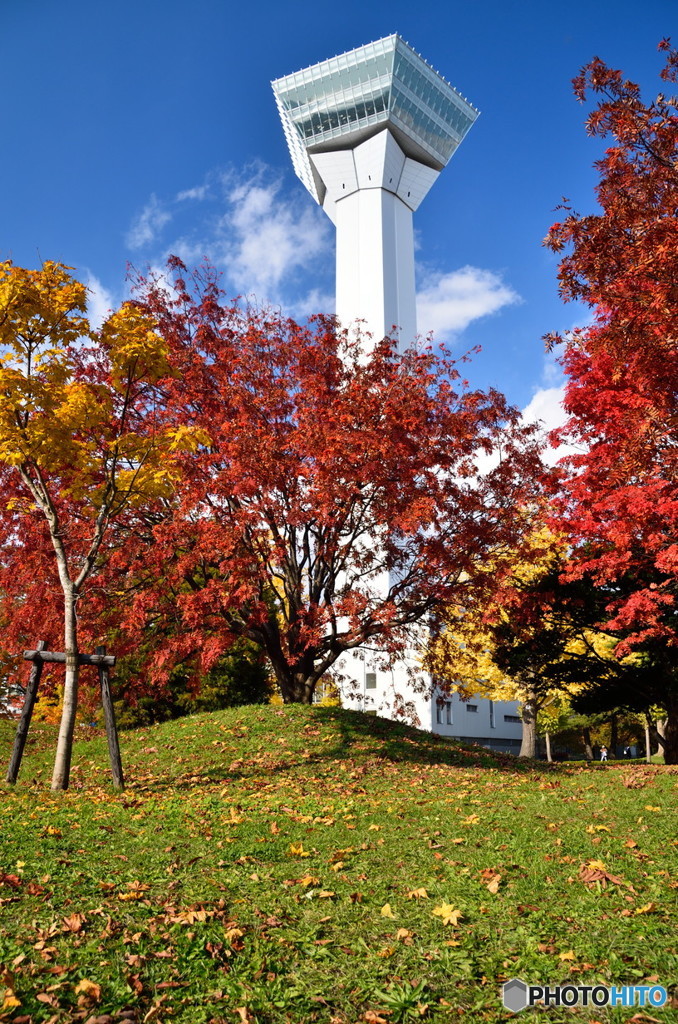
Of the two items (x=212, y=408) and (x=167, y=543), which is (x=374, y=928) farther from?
(x=212, y=408)

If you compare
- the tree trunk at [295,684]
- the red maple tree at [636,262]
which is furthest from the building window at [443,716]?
the red maple tree at [636,262]

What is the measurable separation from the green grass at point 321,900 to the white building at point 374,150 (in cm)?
5806

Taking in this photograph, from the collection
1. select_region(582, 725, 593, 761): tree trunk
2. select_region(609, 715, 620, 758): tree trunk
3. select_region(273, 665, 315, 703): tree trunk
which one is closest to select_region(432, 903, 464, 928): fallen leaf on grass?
select_region(273, 665, 315, 703): tree trunk

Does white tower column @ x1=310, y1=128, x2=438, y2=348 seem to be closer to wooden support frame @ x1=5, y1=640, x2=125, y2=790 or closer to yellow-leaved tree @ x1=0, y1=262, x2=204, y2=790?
yellow-leaved tree @ x1=0, y1=262, x2=204, y2=790

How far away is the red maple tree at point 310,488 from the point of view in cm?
1376

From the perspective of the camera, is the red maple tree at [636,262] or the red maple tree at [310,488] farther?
the red maple tree at [310,488]

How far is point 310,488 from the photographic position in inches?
552

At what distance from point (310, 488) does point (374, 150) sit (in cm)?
6666

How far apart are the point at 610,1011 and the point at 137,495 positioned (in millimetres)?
9866

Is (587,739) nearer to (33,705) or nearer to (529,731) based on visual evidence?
(529,731)

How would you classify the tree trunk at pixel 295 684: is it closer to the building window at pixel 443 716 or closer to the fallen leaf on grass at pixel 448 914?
the fallen leaf on grass at pixel 448 914

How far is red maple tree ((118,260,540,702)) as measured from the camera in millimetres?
13758

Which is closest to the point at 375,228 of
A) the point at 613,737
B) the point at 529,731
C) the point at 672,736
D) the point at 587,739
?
the point at 587,739

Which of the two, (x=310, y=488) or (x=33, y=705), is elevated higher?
(x=310, y=488)
